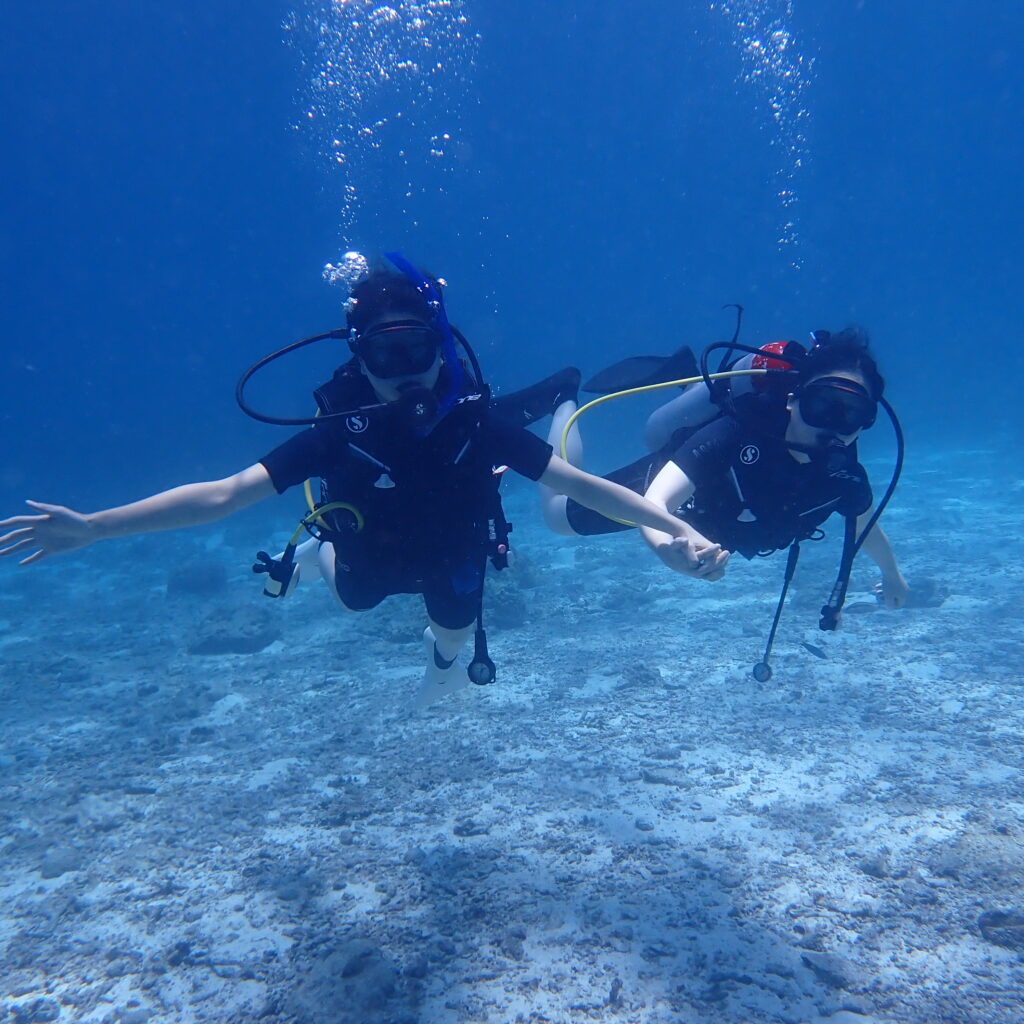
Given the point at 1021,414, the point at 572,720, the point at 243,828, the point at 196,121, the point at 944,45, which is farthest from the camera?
the point at 944,45

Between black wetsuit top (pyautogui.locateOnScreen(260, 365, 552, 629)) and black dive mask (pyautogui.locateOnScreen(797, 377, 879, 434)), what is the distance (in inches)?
68.8

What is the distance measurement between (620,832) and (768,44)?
68.9 m

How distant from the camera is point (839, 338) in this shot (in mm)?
4203

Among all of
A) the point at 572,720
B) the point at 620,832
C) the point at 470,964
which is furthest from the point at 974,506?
the point at 470,964

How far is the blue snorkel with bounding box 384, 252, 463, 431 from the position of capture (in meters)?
3.48

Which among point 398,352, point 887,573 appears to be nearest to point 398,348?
point 398,352

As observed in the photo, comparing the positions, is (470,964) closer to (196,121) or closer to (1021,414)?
(1021,414)

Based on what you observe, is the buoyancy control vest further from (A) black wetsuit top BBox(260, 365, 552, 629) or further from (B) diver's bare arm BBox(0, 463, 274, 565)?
(B) diver's bare arm BBox(0, 463, 274, 565)


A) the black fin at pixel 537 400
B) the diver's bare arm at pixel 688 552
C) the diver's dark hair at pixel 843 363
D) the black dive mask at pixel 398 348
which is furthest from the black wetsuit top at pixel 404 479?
the diver's dark hair at pixel 843 363

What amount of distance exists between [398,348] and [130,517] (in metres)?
1.64

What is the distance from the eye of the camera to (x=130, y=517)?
312 centimetres

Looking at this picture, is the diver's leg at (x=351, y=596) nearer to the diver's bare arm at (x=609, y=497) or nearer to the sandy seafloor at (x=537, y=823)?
the diver's bare arm at (x=609, y=497)

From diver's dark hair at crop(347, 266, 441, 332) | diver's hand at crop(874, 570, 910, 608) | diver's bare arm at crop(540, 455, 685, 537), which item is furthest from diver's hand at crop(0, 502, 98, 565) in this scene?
diver's hand at crop(874, 570, 910, 608)

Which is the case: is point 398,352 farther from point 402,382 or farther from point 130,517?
point 130,517
